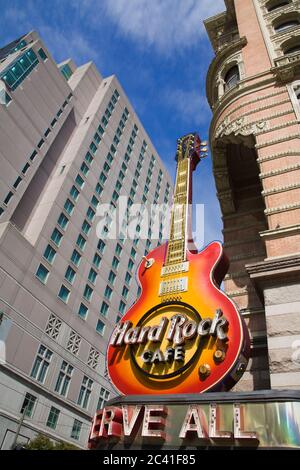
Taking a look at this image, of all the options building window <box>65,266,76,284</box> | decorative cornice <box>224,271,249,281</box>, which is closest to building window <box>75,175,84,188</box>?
building window <box>65,266,76,284</box>

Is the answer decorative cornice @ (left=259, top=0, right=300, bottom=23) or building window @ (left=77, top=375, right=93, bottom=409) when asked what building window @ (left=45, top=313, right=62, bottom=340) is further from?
decorative cornice @ (left=259, top=0, right=300, bottom=23)

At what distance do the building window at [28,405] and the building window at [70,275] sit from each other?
12.2 m

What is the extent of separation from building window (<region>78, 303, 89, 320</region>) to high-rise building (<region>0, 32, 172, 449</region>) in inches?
6.3

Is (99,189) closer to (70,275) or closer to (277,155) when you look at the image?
(70,275)

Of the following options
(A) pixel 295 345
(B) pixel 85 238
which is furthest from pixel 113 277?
(A) pixel 295 345

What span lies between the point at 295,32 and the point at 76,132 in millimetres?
39136

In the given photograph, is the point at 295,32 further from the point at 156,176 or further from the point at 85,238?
the point at 156,176

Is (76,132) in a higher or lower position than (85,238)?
higher

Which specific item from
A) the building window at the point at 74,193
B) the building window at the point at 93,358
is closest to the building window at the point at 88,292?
the building window at the point at 93,358

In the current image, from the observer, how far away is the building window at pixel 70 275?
38.0 metres

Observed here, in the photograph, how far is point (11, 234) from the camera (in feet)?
105

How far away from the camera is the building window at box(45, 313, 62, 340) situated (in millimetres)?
32719

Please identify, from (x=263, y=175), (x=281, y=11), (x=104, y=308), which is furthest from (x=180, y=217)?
(x=104, y=308)

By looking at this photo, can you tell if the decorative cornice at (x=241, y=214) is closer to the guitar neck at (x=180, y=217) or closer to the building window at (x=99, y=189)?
the guitar neck at (x=180, y=217)
